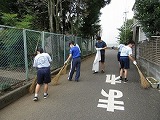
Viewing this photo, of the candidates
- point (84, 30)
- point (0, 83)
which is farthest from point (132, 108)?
point (84, 30)

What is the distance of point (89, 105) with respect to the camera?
6516mm

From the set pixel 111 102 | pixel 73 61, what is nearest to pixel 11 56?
pixel 73 61

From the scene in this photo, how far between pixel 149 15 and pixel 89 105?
25.5 feet

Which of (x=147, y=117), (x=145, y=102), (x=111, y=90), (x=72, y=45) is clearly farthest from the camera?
(x=72, y=45)

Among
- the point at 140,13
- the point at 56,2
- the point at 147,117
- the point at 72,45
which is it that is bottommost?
the point at 147,117

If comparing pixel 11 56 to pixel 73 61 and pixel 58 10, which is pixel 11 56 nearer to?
pixel 73 61

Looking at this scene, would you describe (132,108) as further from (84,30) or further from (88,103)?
(84,30)

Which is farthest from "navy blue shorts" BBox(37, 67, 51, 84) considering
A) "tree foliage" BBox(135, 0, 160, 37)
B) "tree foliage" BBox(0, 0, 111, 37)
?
"tree foliage" BBox(0, 0, 111, 37)

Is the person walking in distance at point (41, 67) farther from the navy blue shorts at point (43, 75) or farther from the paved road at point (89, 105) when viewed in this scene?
the paved road at point (89, 105)

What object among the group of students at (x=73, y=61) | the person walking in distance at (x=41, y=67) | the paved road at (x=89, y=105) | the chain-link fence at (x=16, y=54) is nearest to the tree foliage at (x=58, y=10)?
the group of students at (x=73, y=61)

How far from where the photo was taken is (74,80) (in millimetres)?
10250

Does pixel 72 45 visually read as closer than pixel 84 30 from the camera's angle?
Yes

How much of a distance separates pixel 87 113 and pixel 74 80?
445 centimetres

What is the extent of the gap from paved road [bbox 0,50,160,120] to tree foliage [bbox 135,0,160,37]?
4885 mm
